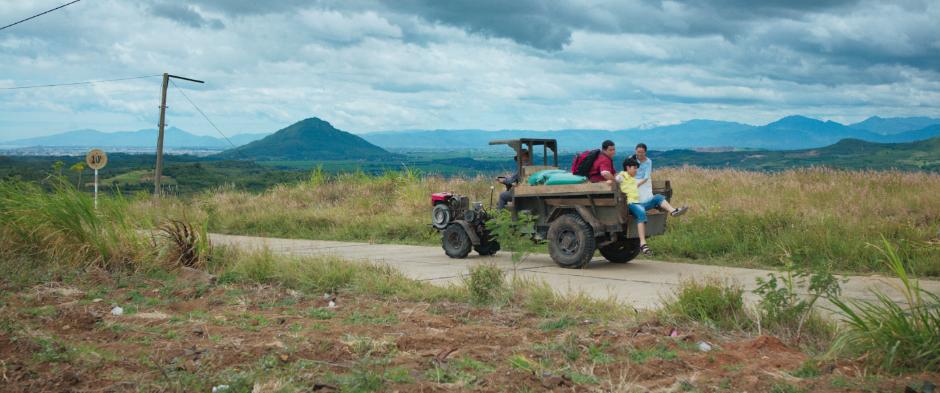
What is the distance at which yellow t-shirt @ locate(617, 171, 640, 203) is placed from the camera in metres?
11.9

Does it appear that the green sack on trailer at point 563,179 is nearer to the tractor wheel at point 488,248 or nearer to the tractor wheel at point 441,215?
the tractor wheel at point 488,248

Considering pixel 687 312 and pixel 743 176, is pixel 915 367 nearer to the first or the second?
pixel 687 312

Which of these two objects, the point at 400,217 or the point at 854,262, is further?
the point at 400,217

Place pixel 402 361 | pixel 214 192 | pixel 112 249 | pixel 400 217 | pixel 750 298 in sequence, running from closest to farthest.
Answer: pixel 402 361
pixel 750 298
pixel 112 249
pixel 400 217
pixel 214 192

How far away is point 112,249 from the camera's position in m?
11.4

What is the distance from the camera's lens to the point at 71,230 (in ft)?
38.7

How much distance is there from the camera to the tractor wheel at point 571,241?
467 inches

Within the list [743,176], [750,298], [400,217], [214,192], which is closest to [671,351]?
→ [750,298]

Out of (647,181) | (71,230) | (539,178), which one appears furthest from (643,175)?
(71,230)

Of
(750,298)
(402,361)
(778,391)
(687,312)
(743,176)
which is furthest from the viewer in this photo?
(743,176)

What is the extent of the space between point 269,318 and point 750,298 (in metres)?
4.93

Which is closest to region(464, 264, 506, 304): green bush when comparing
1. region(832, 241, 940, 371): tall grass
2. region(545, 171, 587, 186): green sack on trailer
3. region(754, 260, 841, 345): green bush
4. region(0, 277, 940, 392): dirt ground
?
region(0, 277, 940, 392): dirt ground

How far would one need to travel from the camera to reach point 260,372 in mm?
5582

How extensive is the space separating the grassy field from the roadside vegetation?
1.15 m
